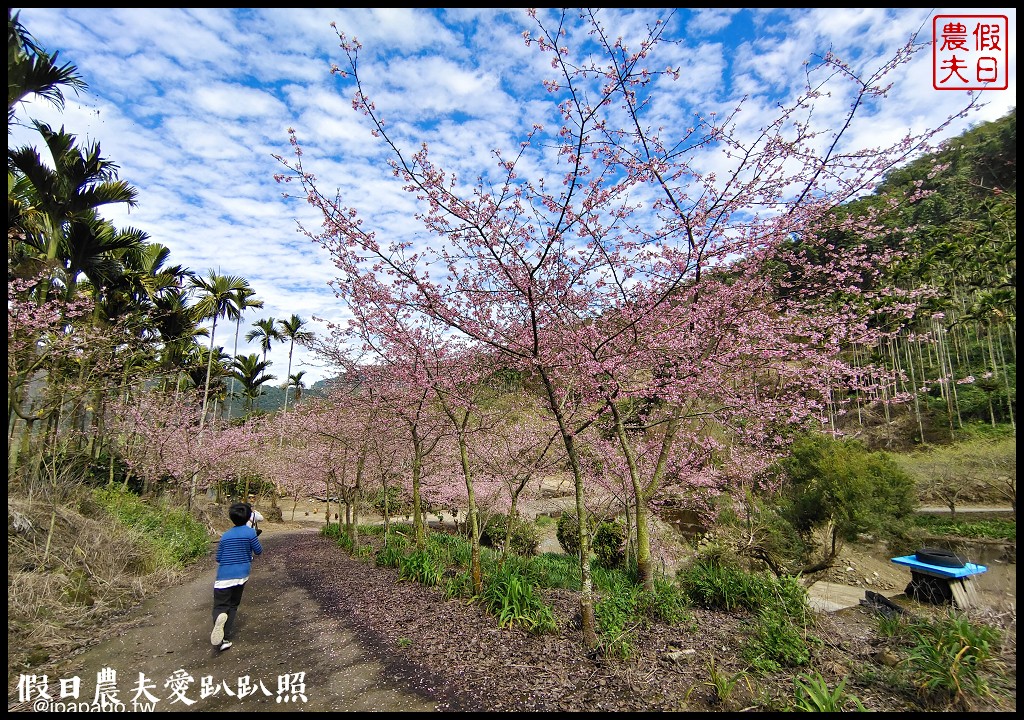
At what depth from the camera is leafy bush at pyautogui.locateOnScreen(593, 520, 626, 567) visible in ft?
38.3

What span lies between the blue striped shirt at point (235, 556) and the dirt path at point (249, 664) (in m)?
0.78

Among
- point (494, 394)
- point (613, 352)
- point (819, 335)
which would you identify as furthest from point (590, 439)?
point (819, 335)

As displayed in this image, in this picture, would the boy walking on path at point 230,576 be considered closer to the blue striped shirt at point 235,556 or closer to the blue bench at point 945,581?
the blue striped shirt at point 235,556

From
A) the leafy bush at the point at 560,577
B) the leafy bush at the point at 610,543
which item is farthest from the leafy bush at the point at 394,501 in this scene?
the leafy bush at the point at 560,577

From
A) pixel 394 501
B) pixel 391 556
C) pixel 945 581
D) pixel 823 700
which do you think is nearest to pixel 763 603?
pixel 823 700

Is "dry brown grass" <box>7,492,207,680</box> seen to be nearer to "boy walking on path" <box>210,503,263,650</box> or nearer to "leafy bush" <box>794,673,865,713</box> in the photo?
"boy walking on path" <box>210,503,263,650</box>

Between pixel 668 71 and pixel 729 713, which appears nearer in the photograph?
pixel 729 713

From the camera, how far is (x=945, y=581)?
7457 millimetres

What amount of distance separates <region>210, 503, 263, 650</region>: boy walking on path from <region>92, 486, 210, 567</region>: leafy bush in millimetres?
4699

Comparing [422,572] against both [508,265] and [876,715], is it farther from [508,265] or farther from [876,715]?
[876,715]

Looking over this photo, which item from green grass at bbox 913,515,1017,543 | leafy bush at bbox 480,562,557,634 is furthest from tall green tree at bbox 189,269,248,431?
green grass at bbox 913,515,1017,543

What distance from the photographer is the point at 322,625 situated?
586 centimetres

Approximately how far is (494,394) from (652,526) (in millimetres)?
6522

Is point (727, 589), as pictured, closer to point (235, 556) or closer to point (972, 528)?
point (235, 556)
